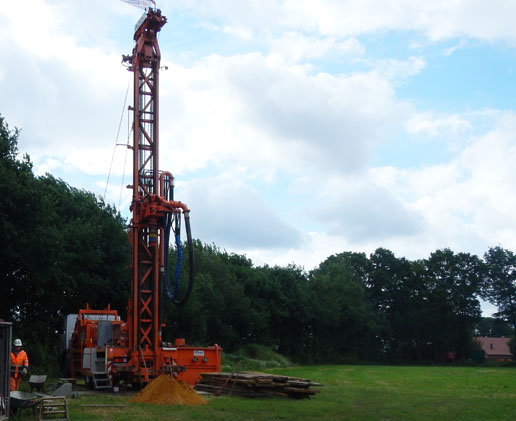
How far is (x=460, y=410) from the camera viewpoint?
18.4 metres

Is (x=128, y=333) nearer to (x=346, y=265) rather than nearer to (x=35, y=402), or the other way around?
(x=35, y=402)

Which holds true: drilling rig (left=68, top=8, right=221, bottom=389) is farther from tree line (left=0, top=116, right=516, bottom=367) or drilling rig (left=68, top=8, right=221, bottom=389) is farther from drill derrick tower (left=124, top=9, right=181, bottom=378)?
tree line (left=0, top=116, right=516, bottom=367)

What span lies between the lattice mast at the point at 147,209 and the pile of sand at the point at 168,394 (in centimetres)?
272

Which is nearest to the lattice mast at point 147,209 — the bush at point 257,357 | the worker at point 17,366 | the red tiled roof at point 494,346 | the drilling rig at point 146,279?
the drilling rig at point 146,279

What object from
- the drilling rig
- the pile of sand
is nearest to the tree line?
the drilling rig

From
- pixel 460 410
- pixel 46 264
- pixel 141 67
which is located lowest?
pixel 460 410

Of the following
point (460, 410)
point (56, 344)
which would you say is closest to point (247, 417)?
point (460, 410)

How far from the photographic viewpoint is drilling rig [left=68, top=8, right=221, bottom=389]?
22.5 metres

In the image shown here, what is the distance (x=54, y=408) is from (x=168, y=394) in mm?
4681

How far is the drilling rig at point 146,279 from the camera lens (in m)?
22.5

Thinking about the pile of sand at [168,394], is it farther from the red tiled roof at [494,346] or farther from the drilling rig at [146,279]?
the red tiled roof at [494,346]

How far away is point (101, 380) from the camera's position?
74.3ft

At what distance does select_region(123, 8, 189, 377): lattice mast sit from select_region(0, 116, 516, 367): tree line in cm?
656

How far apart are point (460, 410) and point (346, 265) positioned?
249 feet
